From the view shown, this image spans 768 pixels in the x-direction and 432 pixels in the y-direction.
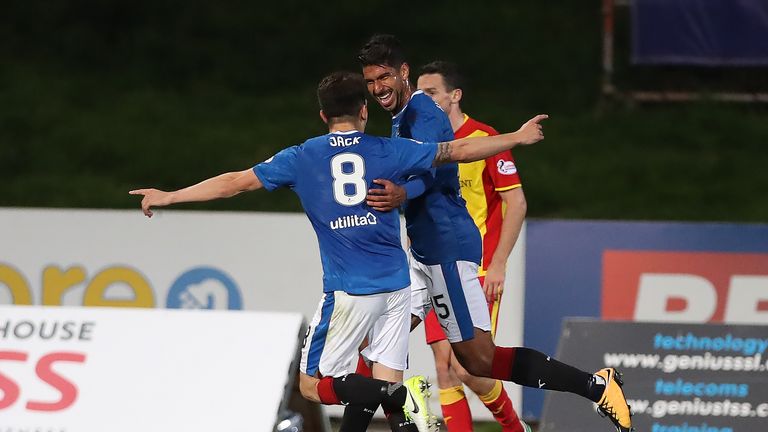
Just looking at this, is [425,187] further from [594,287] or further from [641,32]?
[641,32]

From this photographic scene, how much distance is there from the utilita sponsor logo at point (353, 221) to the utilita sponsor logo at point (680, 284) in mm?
3327

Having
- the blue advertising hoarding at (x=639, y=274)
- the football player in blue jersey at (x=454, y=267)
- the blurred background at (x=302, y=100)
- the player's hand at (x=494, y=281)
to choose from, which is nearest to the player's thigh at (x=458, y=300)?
the football player in blue jersey at (x=454, y=267)

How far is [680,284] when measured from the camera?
877 cm

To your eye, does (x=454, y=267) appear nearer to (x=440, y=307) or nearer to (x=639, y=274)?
(x=440, y=307)

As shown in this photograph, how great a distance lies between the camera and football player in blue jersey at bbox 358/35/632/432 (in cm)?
625

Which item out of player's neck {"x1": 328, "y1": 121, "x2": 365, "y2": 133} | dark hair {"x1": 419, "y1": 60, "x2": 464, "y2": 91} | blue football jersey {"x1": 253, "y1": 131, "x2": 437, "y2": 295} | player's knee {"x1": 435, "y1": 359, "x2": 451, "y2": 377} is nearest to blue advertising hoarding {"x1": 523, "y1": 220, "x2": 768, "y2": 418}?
player's knee {"x1": 435, "y1": 359, "x2": 451, "y2": 377}

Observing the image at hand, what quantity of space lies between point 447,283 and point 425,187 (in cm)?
52

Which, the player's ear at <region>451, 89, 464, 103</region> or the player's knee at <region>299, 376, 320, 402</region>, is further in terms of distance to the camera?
the player's ear at <region>451, 89, 464, 103</region>

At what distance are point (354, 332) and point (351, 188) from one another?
26.3 inches

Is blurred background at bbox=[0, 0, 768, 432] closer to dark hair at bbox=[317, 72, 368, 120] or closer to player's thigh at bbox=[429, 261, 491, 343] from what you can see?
player's thigh at bbox=[429, 261, 491, 343]

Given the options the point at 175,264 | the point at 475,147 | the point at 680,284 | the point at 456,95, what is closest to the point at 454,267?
the point at 475,147

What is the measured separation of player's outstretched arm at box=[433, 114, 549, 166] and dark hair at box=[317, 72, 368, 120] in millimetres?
428

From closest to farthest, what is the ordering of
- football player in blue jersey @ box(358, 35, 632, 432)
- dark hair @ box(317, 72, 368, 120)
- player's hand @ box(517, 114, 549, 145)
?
player's hand @ box(517, 114, 549, 145), dark hair @ box(317, 72, 368, 120), football player in blue jersey @ box(358, 35, 632, 432)

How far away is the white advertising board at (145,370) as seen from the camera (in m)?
6.13
